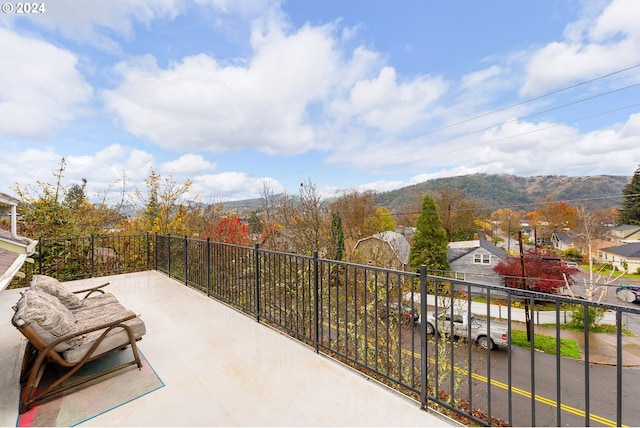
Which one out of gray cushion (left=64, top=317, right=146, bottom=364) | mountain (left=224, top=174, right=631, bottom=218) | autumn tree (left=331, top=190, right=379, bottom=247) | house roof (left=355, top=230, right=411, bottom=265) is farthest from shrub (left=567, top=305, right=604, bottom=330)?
mountain (left=224, top=174, right=631, bottom=218)

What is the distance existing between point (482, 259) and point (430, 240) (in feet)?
18.3

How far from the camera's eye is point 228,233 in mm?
8992

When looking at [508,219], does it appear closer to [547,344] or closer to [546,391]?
[547,344]

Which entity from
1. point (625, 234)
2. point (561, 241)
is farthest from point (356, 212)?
point (625, 234)

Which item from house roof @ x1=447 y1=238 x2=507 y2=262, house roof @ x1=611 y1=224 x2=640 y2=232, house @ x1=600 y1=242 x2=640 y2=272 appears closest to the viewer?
house roof @ x1=447 y1=238 x2=507 y2=262

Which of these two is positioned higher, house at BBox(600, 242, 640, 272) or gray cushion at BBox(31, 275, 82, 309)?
gray cushion at BBox(31, 275, 82, 309)

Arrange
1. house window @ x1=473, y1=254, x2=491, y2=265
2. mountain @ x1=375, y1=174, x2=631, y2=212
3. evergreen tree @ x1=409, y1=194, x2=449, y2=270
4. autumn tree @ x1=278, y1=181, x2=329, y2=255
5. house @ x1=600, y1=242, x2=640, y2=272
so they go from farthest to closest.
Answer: mountain @ x1=375, y1=174, x2=631, y2=212 < house @ x1=600, y1=242, x2=640, y2=272 < house window @ x1=473, y1=254, x2=491, y2=265 < evergreen tree @ x1=409, y1=194, x2=449, y2=270 < autumn tree @ x1=278, y1=181, x2=329, y2=255

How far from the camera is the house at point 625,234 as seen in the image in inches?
1075

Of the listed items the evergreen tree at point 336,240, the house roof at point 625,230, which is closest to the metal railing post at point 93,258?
the evergreen tree at point 336,240

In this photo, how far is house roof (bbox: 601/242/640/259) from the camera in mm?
23297

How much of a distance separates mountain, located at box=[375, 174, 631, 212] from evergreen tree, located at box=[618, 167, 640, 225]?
42.9 inches

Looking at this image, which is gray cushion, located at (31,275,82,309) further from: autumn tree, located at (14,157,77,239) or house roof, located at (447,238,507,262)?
house roof, located at (447,238,507,262)

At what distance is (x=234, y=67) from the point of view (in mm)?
9914

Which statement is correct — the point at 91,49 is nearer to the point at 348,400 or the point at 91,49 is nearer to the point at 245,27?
the point at 245,27
